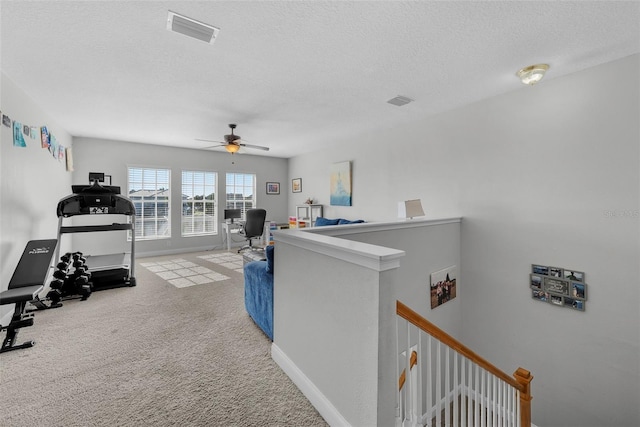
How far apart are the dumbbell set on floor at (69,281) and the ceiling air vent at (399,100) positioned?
4765 millimetres

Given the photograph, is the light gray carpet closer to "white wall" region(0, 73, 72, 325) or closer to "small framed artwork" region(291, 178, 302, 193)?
"white wall" region(0, 73, 72, 325)

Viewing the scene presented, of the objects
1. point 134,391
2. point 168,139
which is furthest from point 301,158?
point 134,391

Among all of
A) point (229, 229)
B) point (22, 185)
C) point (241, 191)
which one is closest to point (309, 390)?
point (22, 185)

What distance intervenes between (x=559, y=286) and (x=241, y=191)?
6.86 meters

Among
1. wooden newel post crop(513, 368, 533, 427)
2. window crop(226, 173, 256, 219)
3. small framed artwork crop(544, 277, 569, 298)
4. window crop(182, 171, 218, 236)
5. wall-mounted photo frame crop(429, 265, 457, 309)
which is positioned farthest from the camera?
window crop(226, 173, 256, 219)

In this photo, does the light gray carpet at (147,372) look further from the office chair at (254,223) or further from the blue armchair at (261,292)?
the office chair at (254,223)

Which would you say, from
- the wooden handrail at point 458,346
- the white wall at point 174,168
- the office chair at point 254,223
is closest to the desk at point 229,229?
the white wall at point 174,168

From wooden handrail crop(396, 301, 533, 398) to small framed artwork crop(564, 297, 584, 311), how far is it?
39.8 inches

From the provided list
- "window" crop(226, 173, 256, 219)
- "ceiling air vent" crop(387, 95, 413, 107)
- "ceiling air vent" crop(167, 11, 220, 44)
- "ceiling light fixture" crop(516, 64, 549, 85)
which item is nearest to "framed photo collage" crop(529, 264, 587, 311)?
"ceiling light fixture" crop(516, 64, 549, 85)

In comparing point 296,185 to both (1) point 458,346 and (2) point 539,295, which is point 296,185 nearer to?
(2) point 539,295

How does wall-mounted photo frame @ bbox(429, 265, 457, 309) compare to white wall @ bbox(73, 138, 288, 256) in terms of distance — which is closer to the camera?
wall-mounted photo frame @ bbox(429, 265, 457, 309)

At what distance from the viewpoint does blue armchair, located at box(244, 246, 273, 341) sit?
2410mm

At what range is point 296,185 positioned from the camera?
762 centimetres

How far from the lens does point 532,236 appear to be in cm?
294
